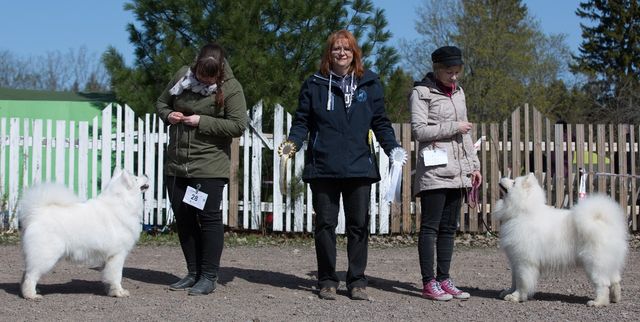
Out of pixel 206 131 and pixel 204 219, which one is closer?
pixel 206 131

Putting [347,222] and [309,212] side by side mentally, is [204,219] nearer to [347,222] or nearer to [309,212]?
[347,222]

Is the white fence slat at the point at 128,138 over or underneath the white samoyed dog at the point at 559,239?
over

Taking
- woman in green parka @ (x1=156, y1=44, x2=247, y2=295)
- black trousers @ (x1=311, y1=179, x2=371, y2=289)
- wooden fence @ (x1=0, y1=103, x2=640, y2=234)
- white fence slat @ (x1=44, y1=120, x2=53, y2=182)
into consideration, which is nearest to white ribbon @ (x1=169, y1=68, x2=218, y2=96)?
woman in green parka @ (x1=156, y1=44, x2=247, y2=295)

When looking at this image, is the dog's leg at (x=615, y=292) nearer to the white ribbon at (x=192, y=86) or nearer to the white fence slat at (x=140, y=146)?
the white ribbon at (x=192, y=86)

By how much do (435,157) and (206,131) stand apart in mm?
1802

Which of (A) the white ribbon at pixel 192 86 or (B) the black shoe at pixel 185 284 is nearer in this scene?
(A) the white ribbon at pixel 192 86

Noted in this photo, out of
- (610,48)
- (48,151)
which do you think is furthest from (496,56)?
(48,151)

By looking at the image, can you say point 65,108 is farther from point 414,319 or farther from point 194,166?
point 414,319

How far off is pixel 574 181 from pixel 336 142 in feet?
20.1

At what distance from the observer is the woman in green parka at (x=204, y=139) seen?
19.0ft

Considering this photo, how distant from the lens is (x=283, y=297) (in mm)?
5898

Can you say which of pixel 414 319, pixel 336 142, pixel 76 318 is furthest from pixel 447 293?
pixel 76 318

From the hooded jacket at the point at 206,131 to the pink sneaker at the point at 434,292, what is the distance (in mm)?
1882

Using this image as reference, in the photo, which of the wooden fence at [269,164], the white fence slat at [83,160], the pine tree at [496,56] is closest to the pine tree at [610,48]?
the pine tree at [496,56]
